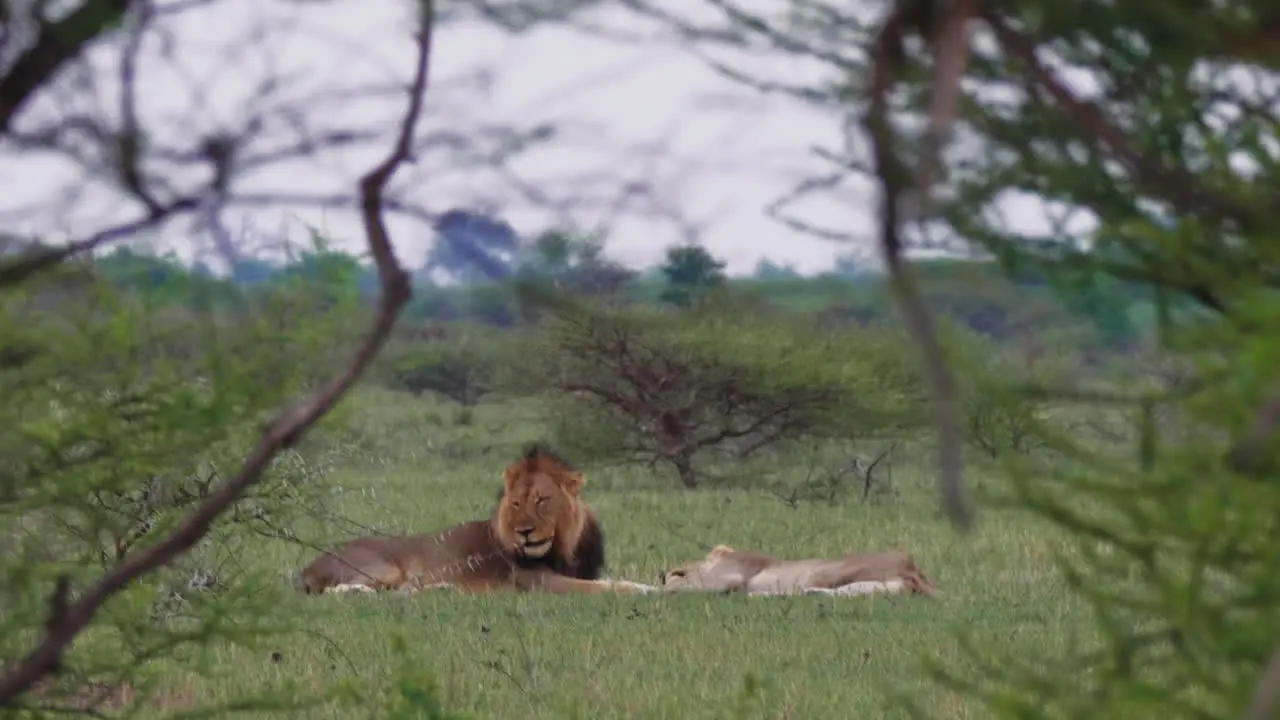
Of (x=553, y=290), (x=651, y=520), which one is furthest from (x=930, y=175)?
(x=651, y=520)

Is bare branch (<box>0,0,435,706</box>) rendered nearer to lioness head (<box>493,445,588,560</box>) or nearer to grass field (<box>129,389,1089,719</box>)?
grass field (<box>129,389,1089,719</box>)

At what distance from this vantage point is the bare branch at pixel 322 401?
2434 mm

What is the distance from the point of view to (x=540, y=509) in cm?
1347

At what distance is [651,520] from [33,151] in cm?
1424

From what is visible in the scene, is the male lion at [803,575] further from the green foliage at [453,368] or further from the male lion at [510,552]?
the green foliage at [453,368]

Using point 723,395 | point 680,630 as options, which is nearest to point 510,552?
point 680,630

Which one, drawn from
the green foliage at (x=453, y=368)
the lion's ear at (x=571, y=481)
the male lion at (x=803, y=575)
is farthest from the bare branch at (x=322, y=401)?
the lion's ear at (x=571, y=481)

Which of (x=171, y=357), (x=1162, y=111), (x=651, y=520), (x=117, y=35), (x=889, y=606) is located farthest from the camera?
(x=651, y=520)

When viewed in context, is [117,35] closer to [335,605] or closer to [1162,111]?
[1162,111]

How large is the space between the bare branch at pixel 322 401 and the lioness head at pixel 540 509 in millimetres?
10101

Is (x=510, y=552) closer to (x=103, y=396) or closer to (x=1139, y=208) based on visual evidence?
(x=103, y=396)

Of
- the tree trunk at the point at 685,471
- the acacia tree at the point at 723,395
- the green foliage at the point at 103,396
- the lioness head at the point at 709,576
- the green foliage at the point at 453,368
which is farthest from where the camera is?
the acacia tree at the point at 723,395

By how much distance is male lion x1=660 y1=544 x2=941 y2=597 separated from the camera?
12.0 meters

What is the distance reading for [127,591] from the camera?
17.4ft
